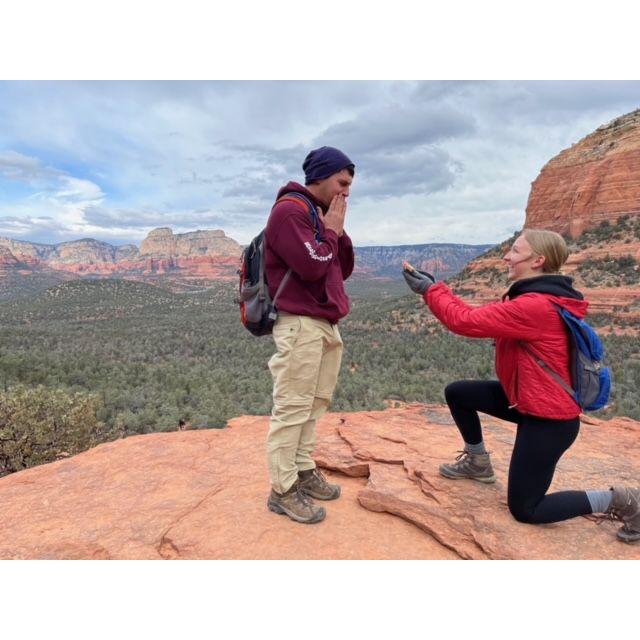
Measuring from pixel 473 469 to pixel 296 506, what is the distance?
4.48 feet

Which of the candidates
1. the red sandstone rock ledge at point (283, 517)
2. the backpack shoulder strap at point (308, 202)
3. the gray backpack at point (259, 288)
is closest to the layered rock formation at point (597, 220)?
the red sandstone rock ledge at point (283, 517)

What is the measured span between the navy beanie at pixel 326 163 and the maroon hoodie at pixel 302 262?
123mm

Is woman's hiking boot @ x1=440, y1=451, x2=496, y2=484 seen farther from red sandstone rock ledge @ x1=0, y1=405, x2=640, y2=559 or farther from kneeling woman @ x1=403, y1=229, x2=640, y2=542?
kneeling woman @ x1=403, y1=229, x2=640, y2=542

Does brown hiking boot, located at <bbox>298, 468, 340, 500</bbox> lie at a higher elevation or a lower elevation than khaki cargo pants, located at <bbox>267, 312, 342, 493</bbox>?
lower

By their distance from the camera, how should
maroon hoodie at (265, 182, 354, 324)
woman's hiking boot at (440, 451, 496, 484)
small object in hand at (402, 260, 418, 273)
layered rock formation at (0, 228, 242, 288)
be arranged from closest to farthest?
maroon hoodie at (265, 182, 354, 324) → small object in hand at (402, 260, 418, 273) → woman's hiking boot at (440, 451, 496, 484) → layered rock formation at (0, 228, 242, 288)

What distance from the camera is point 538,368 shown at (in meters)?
2.54

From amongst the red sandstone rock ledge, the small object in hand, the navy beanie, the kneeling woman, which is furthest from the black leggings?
the navy beanie

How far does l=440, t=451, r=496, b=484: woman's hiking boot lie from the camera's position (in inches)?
126

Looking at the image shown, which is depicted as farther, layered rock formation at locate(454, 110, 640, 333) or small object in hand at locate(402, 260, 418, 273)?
layered rock formation at locate(454, 110, 640, 333)

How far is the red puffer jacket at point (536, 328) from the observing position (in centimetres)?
246

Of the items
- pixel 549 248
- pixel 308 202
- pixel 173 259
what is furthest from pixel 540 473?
pixel 173 259

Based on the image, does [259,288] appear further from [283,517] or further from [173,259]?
[173,259]

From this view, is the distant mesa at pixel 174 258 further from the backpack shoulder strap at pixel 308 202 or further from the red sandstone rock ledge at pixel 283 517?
the backpack shoulder strap at pixel 308 202

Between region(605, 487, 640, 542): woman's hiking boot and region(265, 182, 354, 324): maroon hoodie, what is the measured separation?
190cm
